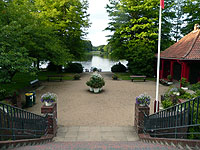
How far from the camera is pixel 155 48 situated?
87.6 ft

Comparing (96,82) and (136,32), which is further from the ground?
(136,32)

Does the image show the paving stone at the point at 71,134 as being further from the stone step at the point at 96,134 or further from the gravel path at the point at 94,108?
the gravel path at the point at 94,108

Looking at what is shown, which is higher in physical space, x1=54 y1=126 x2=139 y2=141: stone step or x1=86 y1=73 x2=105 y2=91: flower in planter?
x1=86 y1=73 x2=105 y2=91: flower in planter

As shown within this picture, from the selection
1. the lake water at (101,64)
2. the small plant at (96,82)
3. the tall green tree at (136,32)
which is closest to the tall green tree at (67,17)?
the tall green tree at (136,32)

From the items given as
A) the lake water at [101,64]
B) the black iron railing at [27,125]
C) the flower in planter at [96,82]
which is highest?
the lake water at [101,64]

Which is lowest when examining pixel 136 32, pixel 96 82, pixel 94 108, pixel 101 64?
pixel 94 108

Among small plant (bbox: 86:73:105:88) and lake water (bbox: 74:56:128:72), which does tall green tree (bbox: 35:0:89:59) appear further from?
lake water (bbox: 74:56:128:72)

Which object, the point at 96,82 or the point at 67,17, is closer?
the point at 96,82

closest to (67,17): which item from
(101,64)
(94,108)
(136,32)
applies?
(136,32)

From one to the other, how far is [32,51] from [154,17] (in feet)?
65.2

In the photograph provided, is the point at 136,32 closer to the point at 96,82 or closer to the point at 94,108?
the point at 96,82

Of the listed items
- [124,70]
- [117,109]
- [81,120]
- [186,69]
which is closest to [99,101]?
[117,109]

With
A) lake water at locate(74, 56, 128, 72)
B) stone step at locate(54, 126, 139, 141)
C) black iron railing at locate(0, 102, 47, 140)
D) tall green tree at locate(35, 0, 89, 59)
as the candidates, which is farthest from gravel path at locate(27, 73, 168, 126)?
lake water at locate(74, 56, 128, 72)

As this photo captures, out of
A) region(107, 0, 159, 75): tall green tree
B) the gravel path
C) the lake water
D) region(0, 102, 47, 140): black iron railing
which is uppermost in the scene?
region(107, 0, 159, 75): tall green tree
